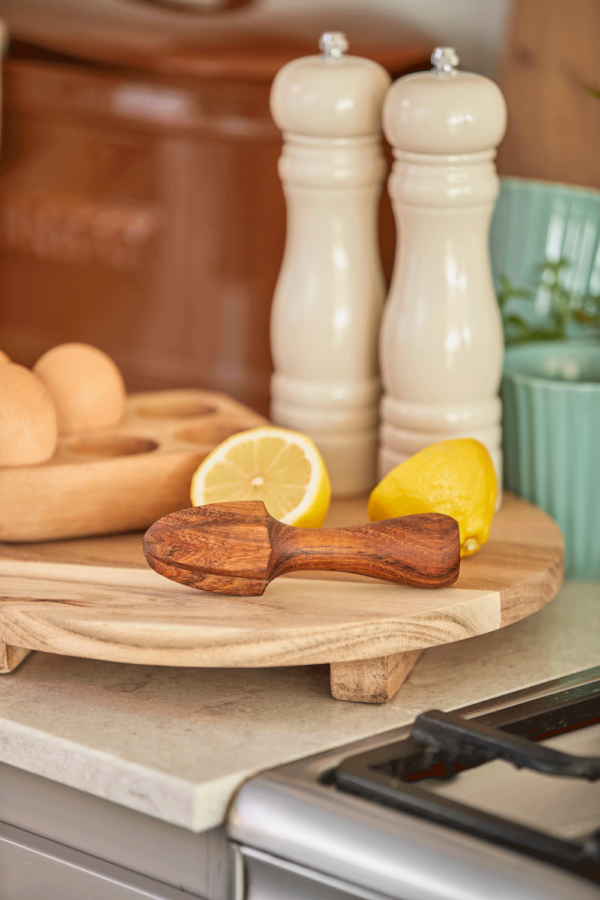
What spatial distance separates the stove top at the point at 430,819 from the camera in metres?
0.46

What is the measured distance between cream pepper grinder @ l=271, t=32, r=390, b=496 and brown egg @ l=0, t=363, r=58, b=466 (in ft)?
0.66

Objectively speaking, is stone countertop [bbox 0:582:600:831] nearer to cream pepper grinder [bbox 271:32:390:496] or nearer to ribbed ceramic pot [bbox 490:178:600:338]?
cream pepper grinder [bbox 271:32:390:496]

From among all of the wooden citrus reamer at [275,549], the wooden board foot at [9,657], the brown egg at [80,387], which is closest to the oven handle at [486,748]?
the wooden citrus reamer at [275,549]

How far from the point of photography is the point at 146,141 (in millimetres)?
1167

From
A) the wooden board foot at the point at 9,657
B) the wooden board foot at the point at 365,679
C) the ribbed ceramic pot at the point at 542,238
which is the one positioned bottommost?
the wooden board foot at the point at 9,657

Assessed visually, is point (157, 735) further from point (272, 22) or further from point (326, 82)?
point (272, 22)

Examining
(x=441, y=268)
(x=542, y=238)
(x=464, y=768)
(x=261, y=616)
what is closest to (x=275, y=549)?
(x=261, y=616)

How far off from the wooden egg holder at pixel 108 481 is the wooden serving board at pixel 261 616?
0.11 ft

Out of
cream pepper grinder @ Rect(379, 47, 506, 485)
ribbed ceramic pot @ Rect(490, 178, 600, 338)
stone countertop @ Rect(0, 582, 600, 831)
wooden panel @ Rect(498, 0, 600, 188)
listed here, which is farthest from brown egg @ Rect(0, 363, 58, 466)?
wooden panel @ Rect(498, 0, 600, 188)

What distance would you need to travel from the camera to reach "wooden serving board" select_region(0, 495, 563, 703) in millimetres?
612

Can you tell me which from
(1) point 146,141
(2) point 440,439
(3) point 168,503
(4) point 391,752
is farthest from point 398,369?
(1) point 146,141

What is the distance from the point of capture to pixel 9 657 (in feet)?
2.18

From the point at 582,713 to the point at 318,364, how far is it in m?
0.34

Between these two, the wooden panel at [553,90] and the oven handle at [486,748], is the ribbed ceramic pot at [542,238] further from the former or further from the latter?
the oven handle at [486,748]
